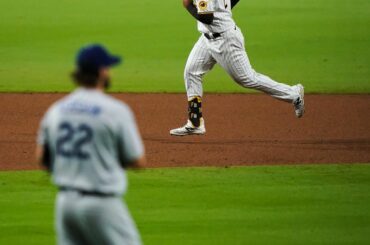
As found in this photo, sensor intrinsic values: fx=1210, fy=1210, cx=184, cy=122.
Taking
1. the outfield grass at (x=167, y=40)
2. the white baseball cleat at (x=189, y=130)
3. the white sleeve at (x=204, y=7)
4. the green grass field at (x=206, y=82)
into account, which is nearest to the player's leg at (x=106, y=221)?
the green grass field at (x=206, y=82)

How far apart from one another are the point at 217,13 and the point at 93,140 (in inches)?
286

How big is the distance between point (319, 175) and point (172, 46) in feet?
42.2

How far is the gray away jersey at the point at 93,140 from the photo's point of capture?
6.91m

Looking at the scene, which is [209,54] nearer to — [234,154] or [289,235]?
[234,154]

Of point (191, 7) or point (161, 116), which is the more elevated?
point (191, 7)

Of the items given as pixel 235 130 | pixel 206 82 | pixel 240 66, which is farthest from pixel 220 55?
pixel 206 82

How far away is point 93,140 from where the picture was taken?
6957mm

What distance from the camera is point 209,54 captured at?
14391 millimetres

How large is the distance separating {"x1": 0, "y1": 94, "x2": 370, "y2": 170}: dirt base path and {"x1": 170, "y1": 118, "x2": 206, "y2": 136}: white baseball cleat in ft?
0.29

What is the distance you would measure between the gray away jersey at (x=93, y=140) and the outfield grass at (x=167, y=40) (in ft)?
40.1

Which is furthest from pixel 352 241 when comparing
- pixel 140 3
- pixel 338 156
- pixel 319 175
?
pixel 140 3

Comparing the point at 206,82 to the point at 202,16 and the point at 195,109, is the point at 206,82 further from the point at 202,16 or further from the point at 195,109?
the point at 202,16

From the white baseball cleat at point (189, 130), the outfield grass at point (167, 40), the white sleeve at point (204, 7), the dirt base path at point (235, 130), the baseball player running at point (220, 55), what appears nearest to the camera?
the dirt base path at point (235, 130)

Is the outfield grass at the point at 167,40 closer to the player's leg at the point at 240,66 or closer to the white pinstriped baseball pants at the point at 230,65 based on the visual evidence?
the white pinstriped baseball pants at the point at 230,65
